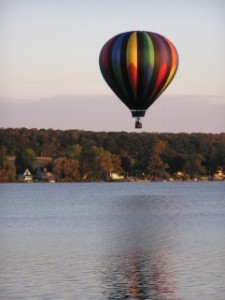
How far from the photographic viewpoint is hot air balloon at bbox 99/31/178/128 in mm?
56938

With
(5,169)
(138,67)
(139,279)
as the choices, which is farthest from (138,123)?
(5,169)

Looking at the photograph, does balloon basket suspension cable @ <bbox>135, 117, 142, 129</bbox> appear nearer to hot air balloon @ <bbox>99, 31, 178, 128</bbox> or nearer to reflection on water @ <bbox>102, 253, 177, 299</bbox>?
hot air balloon @ <bbox>99, 31, 178, 128</bbox>

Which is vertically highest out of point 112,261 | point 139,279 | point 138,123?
point 138,123

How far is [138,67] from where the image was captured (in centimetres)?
5700

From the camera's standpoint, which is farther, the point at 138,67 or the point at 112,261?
the point at 138,67

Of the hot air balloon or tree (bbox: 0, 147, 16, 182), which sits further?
tree (bbox: 0, 147, 16, 182)

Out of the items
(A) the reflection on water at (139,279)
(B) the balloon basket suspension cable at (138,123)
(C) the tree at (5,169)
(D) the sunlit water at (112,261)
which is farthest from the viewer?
(C) the tree at (5,169)

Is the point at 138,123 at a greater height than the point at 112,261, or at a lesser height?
greater

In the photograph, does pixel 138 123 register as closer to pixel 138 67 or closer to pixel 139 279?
pixel 138 67

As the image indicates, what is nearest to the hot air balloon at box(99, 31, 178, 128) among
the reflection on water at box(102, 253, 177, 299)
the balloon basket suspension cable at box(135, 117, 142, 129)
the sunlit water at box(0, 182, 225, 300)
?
the balloon basket suspension cable at box(135, 117, 142, 129)

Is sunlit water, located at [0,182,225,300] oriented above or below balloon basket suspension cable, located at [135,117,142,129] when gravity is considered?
below

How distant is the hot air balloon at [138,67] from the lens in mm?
56938

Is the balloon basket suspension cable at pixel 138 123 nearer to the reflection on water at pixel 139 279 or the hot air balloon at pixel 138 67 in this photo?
the hot air balloon at pixel 138 67

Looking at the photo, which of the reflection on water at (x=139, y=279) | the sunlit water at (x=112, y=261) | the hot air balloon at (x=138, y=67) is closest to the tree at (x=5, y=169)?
the sunlit water at (x=112, y=261)
